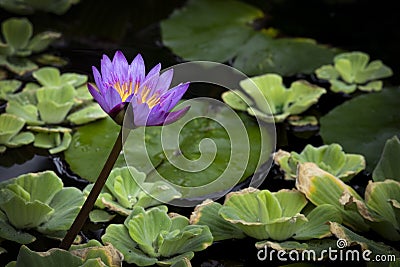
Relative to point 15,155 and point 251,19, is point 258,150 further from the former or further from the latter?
point 251,19

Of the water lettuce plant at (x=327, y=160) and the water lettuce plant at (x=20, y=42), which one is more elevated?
the water lettuce plant at (x=20, y=42)

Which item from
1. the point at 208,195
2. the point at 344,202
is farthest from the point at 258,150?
the point at 344,202

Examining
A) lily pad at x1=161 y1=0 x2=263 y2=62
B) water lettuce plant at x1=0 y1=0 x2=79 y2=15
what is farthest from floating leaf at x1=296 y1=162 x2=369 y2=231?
water lettuce plant at x1=0 y1=0 x2=79 y2=15

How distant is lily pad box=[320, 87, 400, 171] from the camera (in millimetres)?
1458


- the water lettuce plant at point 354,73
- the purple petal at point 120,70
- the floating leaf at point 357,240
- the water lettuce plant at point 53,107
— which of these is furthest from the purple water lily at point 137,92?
the water lettuce plant at point 354,73

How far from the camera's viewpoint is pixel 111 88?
36.4 inches

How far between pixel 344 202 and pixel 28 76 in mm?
942

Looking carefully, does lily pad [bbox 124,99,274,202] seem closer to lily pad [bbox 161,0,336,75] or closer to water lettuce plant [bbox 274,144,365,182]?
water lettuce plant [bbox 274,144,365,182]

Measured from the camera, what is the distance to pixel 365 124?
1.53 meters

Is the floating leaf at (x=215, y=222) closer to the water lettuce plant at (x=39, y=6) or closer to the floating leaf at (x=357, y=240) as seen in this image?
the floating leaf at (x=357, y=240)

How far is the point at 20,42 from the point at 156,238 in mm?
923

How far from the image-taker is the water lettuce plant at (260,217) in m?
1.12

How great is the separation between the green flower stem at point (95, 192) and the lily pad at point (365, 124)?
0.64 m

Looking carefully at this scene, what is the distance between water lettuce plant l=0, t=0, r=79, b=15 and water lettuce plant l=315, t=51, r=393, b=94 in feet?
2.67
